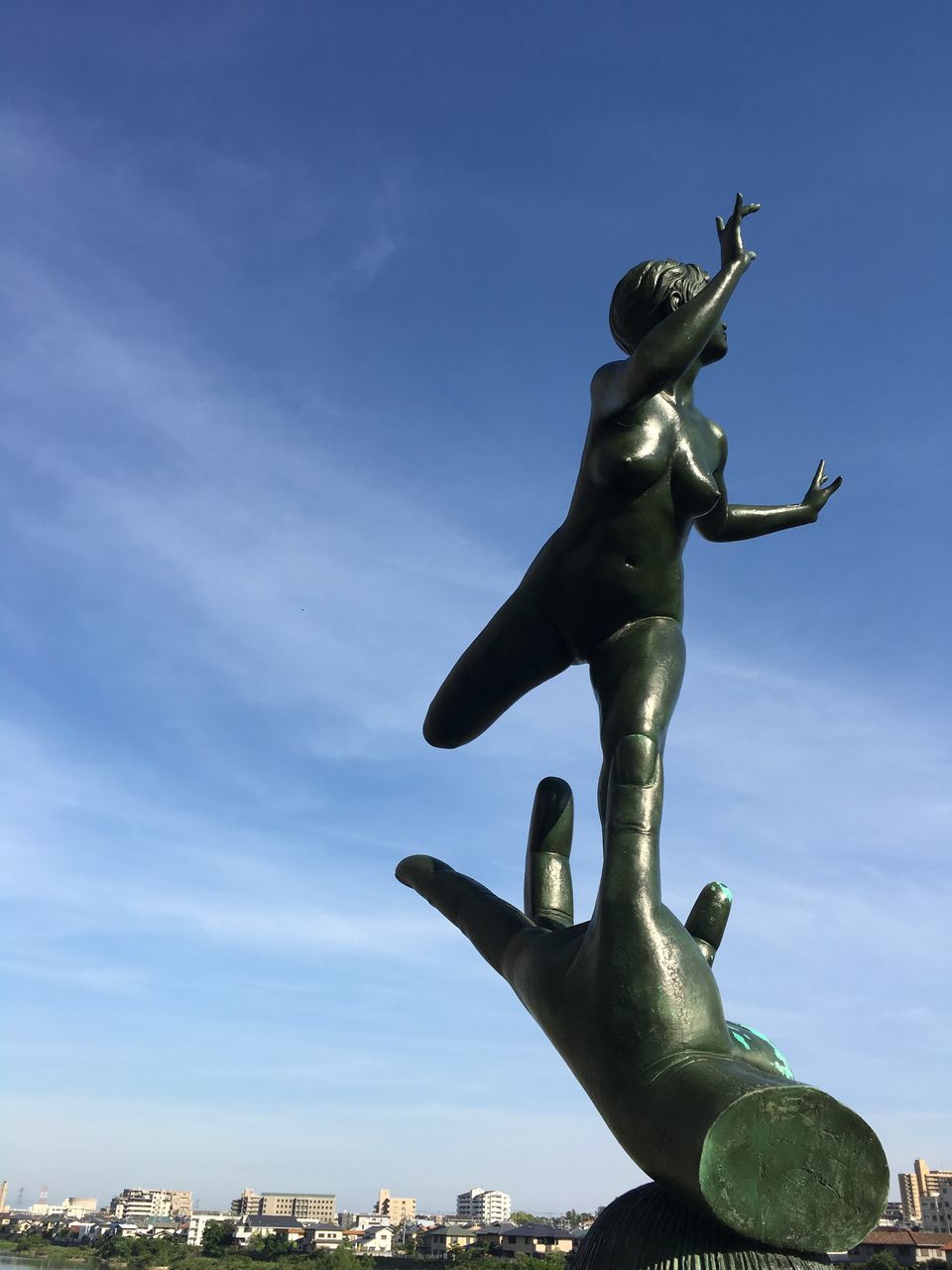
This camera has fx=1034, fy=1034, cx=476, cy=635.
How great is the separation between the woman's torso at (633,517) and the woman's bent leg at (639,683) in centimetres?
10

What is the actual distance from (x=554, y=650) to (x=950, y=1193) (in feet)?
327

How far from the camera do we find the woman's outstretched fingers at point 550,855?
5.57 metres

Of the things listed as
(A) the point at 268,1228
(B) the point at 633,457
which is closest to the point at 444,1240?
(A) the point at 268,1228

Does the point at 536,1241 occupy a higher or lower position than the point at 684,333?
lower

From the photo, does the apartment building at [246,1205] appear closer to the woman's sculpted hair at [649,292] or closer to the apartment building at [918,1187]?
the apartment building at [918,1187]

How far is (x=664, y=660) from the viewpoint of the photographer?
527 cm

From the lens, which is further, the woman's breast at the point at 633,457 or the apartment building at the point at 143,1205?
the apartment building at the point at 143,1205

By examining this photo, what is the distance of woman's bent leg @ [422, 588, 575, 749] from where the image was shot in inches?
231

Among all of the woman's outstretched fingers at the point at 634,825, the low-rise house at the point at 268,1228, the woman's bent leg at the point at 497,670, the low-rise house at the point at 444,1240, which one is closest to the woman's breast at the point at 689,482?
the woman's bent leg at the point at 497,670

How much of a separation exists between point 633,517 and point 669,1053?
2653 millimetres

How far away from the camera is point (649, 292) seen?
5867 millimetres

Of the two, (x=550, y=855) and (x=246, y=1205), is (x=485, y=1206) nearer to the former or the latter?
(x=246, y=1205)

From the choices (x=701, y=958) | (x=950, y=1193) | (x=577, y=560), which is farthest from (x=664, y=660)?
(x=950, y=1193)

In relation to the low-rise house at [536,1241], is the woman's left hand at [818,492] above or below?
above
